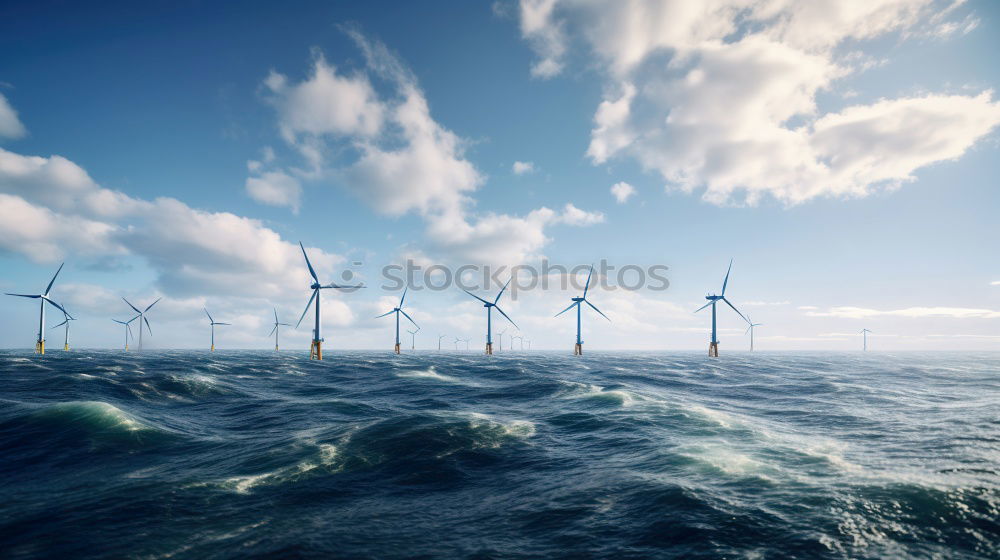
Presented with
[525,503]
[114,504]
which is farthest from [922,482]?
[114,504]

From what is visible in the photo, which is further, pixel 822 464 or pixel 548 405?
pixel 548 405

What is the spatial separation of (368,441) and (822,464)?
21355 mm

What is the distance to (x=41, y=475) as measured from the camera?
18.6 metres

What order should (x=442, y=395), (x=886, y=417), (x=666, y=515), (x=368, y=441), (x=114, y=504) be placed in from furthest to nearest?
1. (x=442, y=395)
2. (x=886, y=417)
3. (x=368, y=441)
4. (x=114, y=504)
5. (x=666, y=515)

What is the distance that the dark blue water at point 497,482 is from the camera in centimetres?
1222

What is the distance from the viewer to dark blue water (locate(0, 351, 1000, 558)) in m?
12.2

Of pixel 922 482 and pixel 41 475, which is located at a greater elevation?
pixel 922 482

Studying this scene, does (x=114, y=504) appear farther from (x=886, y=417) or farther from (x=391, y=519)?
(x=886, y=417)

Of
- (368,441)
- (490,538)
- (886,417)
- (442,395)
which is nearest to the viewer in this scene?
(490,538)

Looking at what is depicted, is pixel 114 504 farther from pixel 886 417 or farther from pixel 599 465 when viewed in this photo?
pixel 886 417

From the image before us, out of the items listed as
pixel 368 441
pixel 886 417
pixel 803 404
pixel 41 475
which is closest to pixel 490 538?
pixel 368 441

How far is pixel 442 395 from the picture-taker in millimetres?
42812

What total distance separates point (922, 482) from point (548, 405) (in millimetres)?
24011

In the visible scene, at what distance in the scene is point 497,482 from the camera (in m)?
17.7
